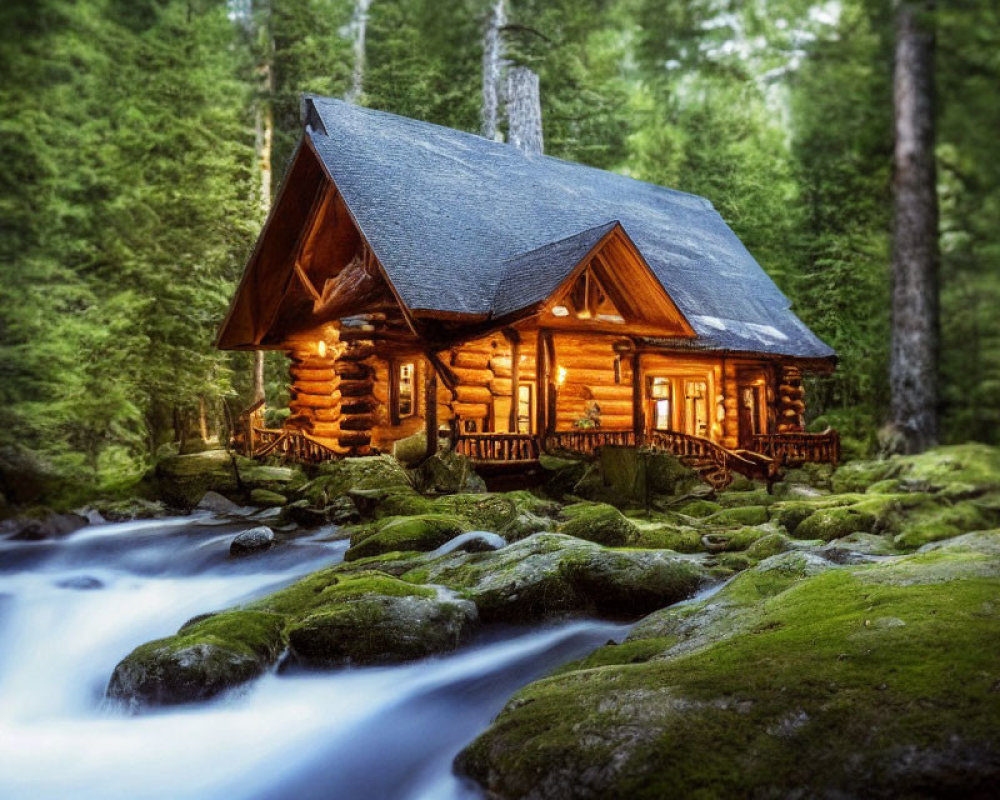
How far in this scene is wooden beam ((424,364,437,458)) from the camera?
47.9 ft

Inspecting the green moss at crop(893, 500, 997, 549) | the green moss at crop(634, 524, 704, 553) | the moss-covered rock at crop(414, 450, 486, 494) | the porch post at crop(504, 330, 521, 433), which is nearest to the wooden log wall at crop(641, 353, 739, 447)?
the porch post at crop(504, 330, 521, 433)

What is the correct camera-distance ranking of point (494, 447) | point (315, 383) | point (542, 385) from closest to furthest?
1. point (494, 447)
2. point (542, 385)
3. point (315, 383)

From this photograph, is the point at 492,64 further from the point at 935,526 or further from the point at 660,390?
the point at 935,526

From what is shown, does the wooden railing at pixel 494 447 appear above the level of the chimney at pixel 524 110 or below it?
below

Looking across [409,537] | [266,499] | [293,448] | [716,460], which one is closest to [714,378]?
[716,460]

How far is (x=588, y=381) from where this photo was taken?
57.3 feet

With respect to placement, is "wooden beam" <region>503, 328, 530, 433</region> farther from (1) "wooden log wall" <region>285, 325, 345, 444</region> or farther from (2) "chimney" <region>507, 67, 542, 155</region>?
(2) "chimney" <region>507, 67, 542, 155</region>

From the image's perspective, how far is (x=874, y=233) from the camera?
2.04 meters

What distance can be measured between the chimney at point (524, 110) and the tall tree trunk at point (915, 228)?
24.7m

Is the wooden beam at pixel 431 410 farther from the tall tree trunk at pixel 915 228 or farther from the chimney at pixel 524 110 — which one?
the chimney at pixel 524 110

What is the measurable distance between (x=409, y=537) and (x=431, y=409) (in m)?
5.60

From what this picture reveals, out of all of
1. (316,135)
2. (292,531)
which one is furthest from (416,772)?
(316,135)

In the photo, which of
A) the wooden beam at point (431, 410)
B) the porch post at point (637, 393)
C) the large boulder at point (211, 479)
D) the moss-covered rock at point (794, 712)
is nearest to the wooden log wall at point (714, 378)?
the porch post at point (637, 393)

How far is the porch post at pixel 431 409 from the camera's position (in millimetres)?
14586
